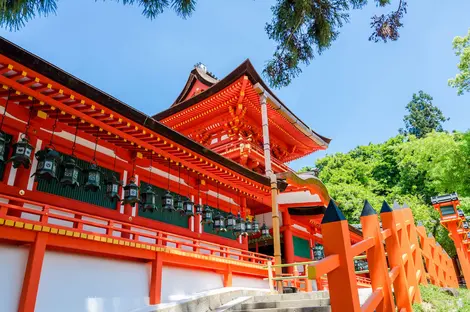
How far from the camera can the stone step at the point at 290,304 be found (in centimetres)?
670

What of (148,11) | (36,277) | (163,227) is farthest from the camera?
(163,227)

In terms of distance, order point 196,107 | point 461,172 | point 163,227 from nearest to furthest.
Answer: point 163,227
point 196,107
point 461,172

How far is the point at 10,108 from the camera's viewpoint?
21.9 feet

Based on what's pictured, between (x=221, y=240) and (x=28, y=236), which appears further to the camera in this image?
(x=221, y=240)

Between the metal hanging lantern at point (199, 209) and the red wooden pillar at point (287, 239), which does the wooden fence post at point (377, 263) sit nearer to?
the metal hanging lantern at point (199, 209)

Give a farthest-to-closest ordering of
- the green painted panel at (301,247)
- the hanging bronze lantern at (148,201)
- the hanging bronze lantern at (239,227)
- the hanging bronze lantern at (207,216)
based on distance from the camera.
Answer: the green painted panel at (301,247) → the hanging bronze lantern at (239,227) → the hanging bronze lantern at (207,216) → the hanging bronze lantern at (148,201)

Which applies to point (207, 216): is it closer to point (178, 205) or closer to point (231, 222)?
point (231, 222)

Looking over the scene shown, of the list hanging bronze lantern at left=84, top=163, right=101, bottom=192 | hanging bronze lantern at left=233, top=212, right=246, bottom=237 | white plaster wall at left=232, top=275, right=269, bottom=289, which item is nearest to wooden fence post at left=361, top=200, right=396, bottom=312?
hanging bronze lantern at left=84, top=163, right=101, bottom=192

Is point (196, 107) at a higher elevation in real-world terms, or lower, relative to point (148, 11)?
higher

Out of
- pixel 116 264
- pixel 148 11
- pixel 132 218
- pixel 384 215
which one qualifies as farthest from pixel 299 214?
pixel 148 11

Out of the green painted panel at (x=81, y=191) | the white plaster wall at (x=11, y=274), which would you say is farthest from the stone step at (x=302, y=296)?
the white plaster wall at (x=11, y=274)

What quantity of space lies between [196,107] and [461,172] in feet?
52.0

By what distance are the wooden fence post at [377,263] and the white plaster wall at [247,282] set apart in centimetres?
762

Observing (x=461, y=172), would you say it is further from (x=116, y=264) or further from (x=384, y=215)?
(x=116, y=264)
